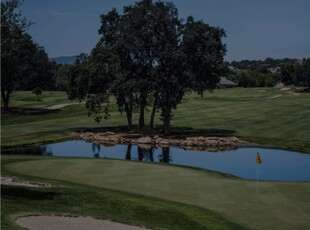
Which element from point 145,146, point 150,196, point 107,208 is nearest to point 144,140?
point 145,146

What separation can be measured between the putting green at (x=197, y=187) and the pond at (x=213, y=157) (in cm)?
795

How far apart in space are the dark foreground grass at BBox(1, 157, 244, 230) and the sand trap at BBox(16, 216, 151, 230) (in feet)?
1.58

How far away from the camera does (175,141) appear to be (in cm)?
5066

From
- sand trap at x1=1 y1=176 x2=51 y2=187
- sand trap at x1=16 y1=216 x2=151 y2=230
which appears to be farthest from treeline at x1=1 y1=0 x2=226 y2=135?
sand trap at x1=16 y1=216 x2=151 y2=230

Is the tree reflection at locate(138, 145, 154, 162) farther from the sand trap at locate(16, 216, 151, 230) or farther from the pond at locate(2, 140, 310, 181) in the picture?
the sand trap at locate(16, 216, 151, 230)

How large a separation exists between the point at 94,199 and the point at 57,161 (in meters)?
11.3

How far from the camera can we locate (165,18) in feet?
166

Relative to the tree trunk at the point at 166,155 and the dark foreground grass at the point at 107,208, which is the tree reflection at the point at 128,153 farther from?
the dark foreground grass at the point at 107,208

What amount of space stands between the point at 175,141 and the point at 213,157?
8.90 meters

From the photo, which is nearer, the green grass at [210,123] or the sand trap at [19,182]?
the sand trap at [19,182]

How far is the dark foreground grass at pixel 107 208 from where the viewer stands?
57.0 feet

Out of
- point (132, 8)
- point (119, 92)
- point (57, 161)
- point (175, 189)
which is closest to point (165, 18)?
point (132, 8)

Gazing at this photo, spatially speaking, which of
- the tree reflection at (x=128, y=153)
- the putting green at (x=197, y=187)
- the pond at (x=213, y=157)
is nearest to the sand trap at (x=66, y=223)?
the putting green at (x=197, y=187)

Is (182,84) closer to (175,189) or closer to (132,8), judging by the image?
(132,8)
